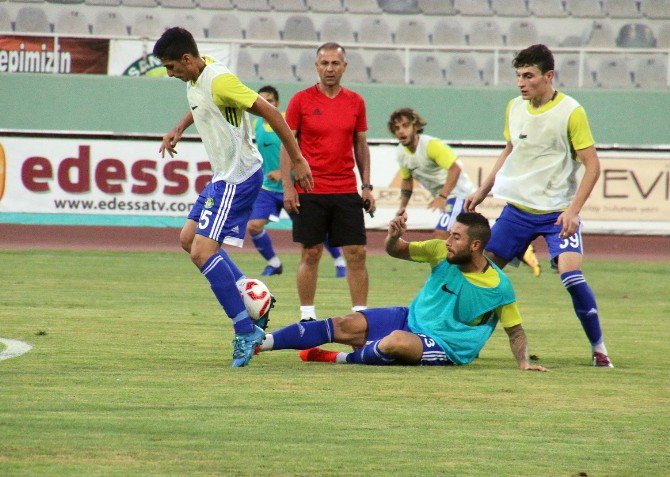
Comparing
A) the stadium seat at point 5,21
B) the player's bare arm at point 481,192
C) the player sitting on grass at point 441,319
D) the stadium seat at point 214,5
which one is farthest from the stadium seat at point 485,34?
the player sitting on grass at point 441,319

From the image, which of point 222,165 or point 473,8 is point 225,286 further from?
point 473,8

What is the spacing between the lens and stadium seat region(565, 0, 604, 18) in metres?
25.6

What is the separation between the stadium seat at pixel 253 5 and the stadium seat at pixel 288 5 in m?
0.14

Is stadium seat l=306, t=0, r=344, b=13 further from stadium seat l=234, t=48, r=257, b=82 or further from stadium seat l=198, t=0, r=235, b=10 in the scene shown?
stadium seat l=234, t=48, r=257, b=82

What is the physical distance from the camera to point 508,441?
17.6ft

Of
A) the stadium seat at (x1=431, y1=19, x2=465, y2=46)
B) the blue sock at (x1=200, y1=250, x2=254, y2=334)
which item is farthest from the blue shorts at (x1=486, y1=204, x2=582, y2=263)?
the stadium seat at (x1=431, y1=19, x2=465, y2=46)

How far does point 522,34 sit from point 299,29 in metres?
4.49

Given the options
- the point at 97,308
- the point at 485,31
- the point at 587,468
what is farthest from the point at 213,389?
the point at 485,31

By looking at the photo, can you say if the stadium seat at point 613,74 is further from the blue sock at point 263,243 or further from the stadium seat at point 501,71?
the blue sock at point 263,243

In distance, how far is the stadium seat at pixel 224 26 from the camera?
24.5 m

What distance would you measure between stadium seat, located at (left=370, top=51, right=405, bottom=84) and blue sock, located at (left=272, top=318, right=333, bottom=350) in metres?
14.4

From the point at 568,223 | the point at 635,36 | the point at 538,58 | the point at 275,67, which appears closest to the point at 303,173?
the point at 568,223

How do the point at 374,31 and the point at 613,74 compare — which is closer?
the point at 613,74

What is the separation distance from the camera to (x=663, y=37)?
24844 mm
